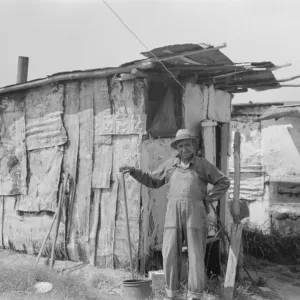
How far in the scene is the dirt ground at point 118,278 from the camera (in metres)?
6.17

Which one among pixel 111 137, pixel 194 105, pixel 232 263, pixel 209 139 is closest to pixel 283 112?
pixel 209 139

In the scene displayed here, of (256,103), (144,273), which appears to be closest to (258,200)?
(256,103)

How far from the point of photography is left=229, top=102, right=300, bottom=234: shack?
10336mm

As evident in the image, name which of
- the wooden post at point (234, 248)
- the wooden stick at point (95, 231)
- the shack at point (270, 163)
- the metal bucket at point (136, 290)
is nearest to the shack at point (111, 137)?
the wooden stick at point (95, 231)

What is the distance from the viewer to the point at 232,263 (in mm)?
5961

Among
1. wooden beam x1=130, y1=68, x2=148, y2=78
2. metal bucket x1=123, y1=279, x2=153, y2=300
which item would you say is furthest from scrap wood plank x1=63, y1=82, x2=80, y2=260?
metal bucket x1=123, y1=279, x2=153, y2=300

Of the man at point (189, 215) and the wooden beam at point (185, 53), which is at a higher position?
the wooden beam at point (185, 53)

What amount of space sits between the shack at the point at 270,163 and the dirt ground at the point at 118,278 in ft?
6.83

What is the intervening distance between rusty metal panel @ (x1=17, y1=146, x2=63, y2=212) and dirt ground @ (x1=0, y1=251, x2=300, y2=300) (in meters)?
0.91

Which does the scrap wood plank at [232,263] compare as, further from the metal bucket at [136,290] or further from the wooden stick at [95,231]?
the wooden stick at [95,231]

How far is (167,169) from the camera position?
230 inches

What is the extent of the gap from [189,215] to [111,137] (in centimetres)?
221

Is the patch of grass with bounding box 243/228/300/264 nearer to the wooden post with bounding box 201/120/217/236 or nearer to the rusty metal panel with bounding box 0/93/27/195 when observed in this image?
the wooden post with bounding box 201/120/217/236

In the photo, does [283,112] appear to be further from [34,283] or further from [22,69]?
[34,283]
